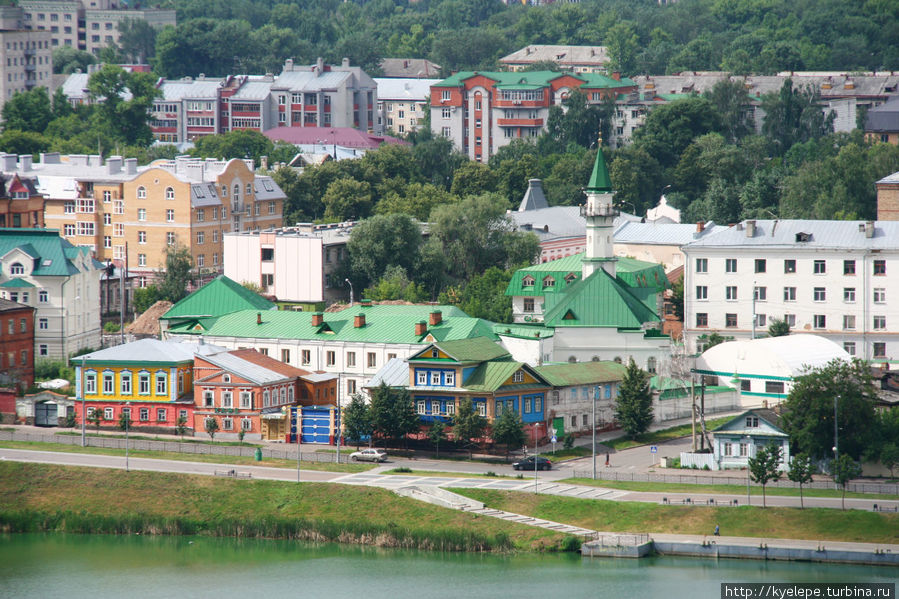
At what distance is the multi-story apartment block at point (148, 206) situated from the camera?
13712cm

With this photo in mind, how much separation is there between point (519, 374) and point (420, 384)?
4.81 meters

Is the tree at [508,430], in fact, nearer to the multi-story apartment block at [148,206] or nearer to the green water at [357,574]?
the green water at [357,574]

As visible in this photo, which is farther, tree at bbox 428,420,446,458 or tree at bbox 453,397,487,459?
tree at bbox 428,420,446,458

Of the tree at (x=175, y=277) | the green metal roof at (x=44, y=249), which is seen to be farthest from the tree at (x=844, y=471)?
the tree at (x=175, y=277)

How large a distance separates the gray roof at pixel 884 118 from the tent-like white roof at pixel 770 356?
289 ft

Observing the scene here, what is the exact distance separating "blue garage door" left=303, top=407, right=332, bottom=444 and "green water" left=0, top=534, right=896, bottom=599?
12488 millimetres

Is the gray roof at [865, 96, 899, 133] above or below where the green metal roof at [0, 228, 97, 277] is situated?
above

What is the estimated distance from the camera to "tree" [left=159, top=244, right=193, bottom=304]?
128 m

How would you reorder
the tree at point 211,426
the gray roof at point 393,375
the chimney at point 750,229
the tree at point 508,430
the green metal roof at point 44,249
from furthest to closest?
the chimney at point 750,229 → the green metal roof at point 44,249 → the tree at point 211,426 → the gray roof at point 393,375 → the tree at point 508,430

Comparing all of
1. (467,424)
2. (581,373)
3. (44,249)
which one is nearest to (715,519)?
(467,424)

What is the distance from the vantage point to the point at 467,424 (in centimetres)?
8844

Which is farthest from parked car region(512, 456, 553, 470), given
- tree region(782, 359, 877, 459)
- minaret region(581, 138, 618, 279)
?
minaret region(581, 138, 618, 279)

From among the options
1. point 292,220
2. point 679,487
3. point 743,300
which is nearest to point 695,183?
point 292,220

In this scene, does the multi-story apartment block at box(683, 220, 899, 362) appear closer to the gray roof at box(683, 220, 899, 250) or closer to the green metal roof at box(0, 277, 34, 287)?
the gray roof at box(683, 220, 899, 250)
